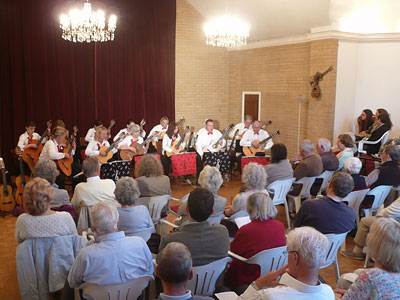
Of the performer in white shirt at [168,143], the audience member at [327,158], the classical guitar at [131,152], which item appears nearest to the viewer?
the audience member at [327,158]

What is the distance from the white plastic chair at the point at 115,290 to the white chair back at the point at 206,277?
0.28m

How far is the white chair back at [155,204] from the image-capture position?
3.98m

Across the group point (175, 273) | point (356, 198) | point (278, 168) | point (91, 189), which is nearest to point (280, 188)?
point (278, 168)

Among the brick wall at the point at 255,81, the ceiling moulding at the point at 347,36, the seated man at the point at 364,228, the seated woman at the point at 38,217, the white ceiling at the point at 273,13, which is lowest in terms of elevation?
the seated man at the point at 364,228

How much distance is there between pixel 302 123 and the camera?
9016 millimetres

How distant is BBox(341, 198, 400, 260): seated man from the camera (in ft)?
11.5

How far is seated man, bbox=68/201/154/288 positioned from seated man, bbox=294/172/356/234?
1.46m

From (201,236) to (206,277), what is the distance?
0.25m

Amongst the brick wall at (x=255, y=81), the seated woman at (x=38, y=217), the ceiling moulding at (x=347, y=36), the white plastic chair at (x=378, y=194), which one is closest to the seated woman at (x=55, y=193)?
the seated woman at (x=38, y=217)

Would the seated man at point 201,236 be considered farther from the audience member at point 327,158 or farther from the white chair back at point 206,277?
the audience member at point 327,158

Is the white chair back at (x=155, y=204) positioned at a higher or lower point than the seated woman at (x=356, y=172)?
lower

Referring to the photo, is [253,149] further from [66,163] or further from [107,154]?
[66,163]

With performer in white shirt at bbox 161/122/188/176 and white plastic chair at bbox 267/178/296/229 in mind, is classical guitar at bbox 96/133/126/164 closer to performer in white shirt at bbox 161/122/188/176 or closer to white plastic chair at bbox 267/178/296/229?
performer in white shirt at bbox 161/122/188/176

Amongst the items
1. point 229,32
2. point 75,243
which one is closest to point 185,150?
point 229,32
